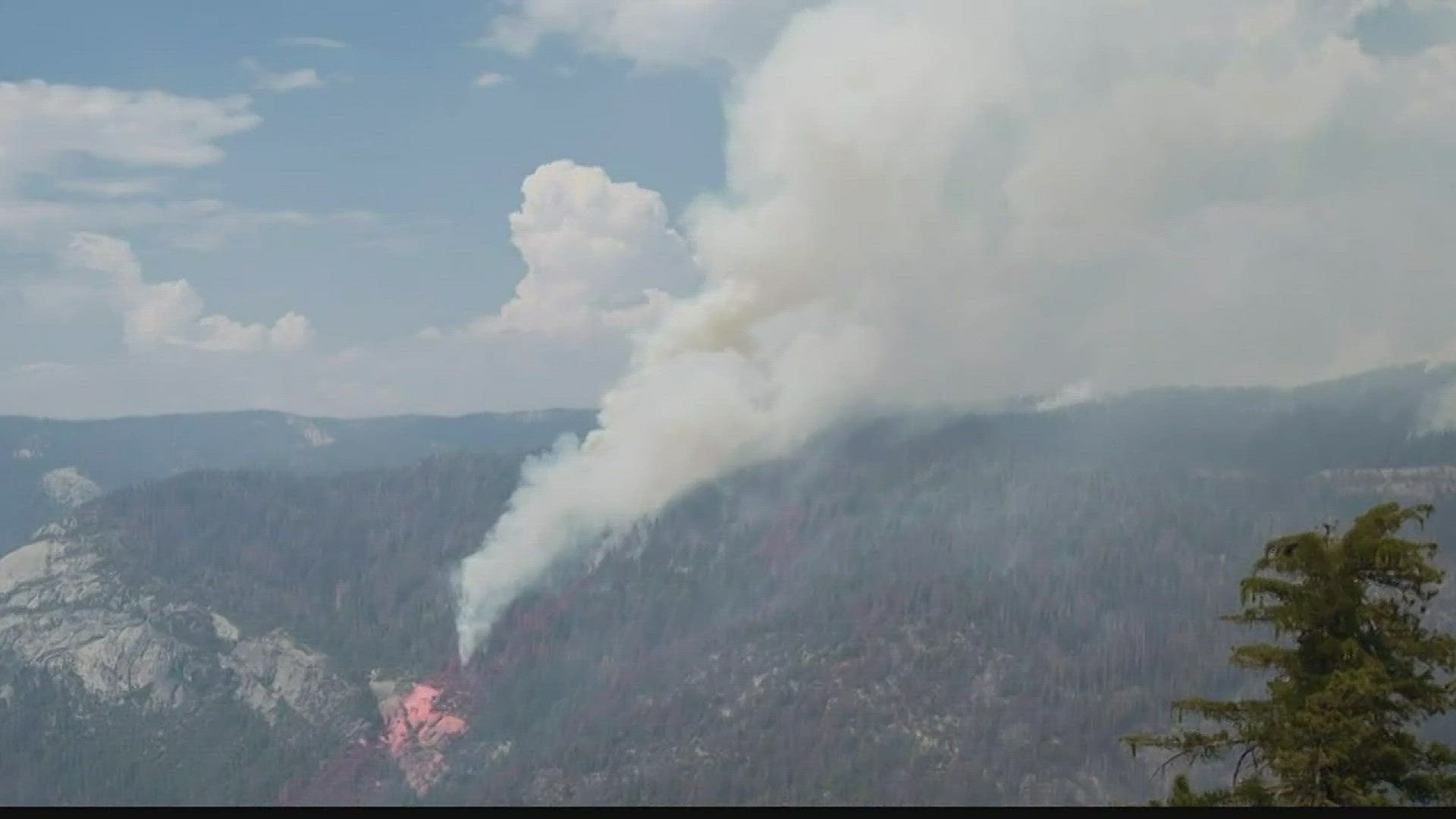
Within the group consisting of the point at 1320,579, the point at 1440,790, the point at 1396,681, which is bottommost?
the point at 1440,790

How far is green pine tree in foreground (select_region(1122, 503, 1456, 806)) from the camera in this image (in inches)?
1077

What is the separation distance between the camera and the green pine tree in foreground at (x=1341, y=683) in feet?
89.8

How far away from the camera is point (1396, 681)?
28297 millimetres

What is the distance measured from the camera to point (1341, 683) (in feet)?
89.5

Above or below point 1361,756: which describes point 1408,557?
above

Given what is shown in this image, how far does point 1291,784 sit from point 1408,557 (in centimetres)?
519

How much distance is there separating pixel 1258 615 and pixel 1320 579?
1.47 meters
